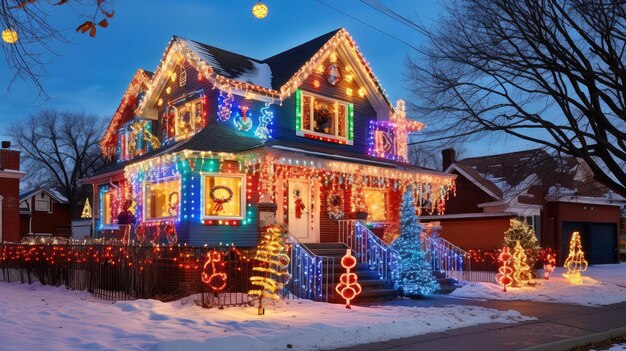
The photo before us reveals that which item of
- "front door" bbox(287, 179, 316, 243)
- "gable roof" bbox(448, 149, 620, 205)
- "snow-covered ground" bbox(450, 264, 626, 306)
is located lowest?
"snow-covered ground" bbox(450, 264, 626, 306)

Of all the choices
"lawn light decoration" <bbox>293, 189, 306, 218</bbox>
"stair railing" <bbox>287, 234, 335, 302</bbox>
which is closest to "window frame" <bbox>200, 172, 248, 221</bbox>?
"lawn light decoration" <bbox>293, 189, 306, 218</bbox>

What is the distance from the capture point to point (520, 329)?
38.2ft

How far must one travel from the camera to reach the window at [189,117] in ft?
62.3

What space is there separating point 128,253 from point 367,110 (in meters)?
10.9

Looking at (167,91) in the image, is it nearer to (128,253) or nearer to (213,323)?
(128,253)

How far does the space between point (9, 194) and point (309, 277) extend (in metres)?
19.3

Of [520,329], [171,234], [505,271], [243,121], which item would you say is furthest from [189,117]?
[520,329]

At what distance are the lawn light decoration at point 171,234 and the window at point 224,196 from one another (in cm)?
127

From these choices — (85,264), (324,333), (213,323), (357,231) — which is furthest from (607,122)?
(85,264)

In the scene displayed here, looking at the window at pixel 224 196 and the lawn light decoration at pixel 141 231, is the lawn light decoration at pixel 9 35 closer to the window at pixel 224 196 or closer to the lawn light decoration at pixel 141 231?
the window at pixel 224 196

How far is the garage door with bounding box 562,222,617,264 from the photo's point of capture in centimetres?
3300

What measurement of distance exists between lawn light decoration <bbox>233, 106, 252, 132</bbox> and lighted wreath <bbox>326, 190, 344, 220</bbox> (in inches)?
143

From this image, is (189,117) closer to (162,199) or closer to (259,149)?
(162,199)

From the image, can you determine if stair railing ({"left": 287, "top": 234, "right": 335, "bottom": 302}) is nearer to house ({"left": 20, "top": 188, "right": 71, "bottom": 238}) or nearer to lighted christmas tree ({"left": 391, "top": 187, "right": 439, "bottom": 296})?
lighted christmas tree ({"left": 391, "top": 187, "right": 439, "bottom": 296})
